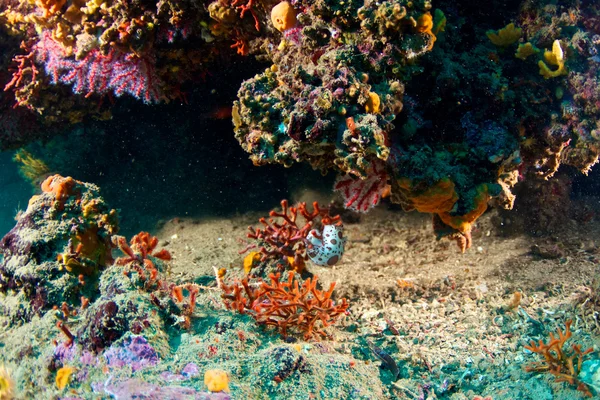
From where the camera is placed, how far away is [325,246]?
14.4 ft

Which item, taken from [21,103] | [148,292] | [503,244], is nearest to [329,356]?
[148,292]

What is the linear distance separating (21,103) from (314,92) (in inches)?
159

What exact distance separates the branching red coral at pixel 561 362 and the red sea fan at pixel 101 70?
179 inches

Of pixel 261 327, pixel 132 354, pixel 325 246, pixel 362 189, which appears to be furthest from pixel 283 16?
pixel 132 354

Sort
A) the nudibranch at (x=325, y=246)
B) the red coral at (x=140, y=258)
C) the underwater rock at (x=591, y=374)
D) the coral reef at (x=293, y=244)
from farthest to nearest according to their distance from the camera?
the nudibranch at (x=325, y=246) < the coral reef at (x=293, y=244) < the red coral at (x=140, y=258) < the underwater rock at (x=591, y=374)

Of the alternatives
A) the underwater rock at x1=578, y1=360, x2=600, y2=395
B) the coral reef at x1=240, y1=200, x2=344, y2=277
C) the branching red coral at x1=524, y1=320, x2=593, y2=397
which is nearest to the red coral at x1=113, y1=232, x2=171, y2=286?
the coral reef at x1=240, y1=200, x2=344, y2=277

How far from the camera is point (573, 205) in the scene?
5395mm

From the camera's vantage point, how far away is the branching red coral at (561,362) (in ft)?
7.72

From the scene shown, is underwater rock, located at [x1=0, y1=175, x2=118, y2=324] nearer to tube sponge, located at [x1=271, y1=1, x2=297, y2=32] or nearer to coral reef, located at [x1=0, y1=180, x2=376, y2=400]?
coral reef, located at [x1=0, y1=180, x2=376, y2=400]

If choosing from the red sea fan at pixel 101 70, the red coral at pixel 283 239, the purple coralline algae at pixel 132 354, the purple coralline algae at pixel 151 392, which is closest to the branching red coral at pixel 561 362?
the purple coralline algae at pixel 151 392

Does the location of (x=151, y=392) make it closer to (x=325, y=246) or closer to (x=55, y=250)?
(x=55, y=250)

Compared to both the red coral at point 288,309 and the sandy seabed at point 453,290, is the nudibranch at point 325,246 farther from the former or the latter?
the red coral at point 288,309

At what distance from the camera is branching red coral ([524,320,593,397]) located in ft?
7.72

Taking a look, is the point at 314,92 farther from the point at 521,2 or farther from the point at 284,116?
the point at 521,2
